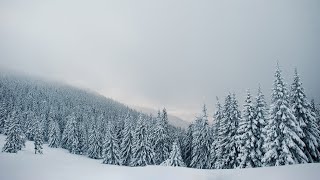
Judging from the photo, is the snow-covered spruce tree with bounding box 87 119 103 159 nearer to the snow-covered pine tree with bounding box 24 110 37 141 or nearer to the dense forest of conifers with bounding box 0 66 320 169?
the dense forest of conifers with bounding box 0 66 320 169

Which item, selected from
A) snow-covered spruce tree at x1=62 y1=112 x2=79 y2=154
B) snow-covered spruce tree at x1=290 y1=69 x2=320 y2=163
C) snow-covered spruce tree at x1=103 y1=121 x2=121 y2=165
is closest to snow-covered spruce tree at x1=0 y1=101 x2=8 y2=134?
snow-covered spruce tree at x1=62 y1=112 x2=79 y2=154

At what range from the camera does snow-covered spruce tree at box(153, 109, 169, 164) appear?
55.2 meters

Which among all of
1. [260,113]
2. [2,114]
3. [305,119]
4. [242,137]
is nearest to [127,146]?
[242,137]

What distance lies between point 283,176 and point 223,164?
951 inches

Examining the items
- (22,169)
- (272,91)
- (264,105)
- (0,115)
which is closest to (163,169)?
(22,169)

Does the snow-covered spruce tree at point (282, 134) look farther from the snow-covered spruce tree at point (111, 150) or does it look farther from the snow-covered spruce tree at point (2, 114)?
the snow-covered spruce tree at point (2, 114)

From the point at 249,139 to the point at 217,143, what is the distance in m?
7.69

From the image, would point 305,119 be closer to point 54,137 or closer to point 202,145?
point 202,145

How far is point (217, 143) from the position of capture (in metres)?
40.8

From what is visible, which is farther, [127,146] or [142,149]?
[127,146]

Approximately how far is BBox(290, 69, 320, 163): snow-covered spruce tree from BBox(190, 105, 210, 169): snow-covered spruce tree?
Answer: 18.7 meters

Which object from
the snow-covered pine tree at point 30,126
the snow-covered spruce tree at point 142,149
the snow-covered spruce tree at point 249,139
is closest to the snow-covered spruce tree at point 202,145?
the snow-covered spruce tree at point 142,149

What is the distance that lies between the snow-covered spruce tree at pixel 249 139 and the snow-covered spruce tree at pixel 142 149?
23.9 metres

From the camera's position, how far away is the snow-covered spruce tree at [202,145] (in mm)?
47688
